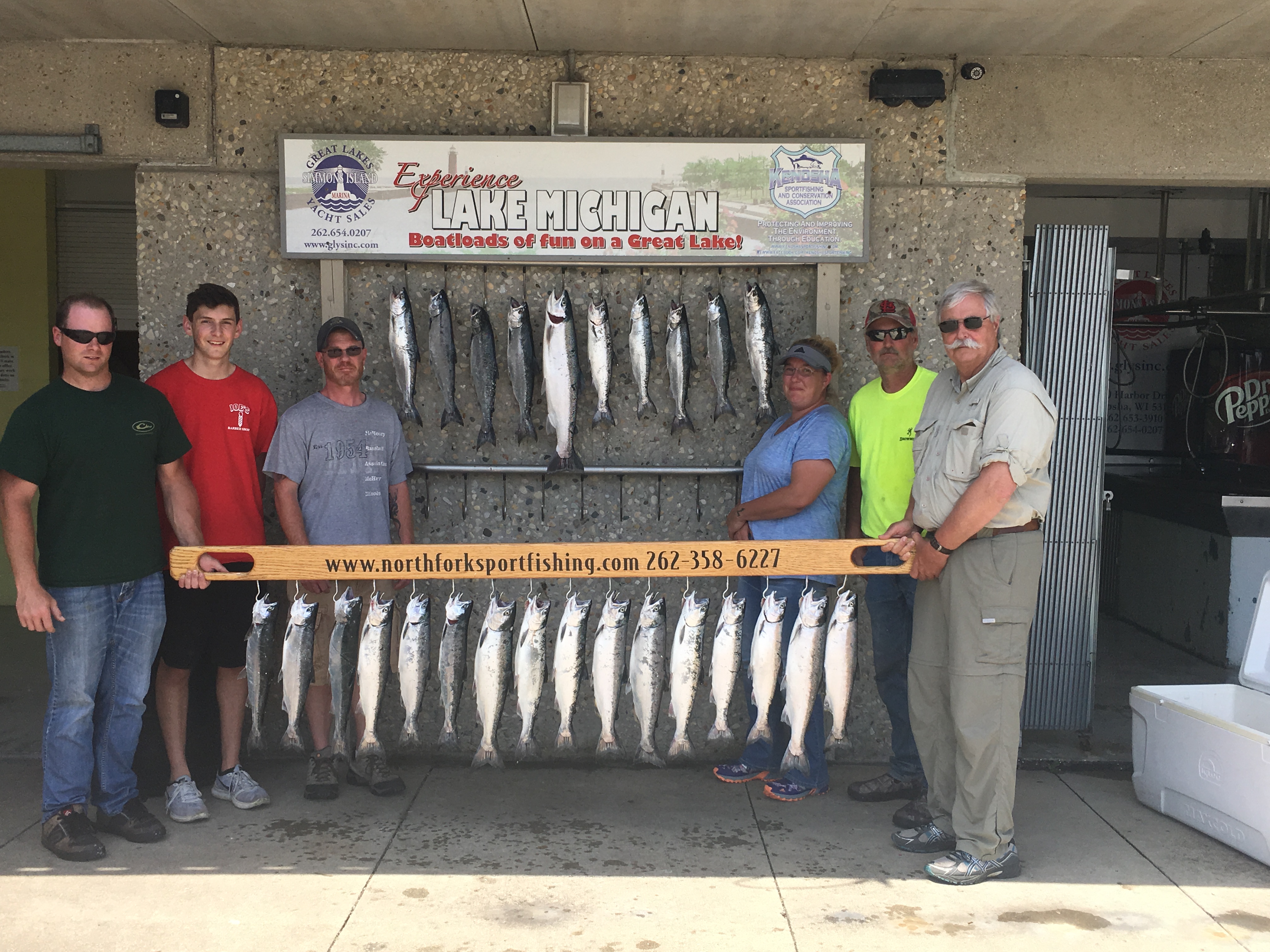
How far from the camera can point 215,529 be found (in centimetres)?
452

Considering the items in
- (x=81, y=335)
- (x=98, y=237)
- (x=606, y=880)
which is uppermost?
(x=98, y=237)

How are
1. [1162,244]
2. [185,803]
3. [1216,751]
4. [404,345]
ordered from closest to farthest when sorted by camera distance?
[1216,751], [185,803], [404,345], [1162,244]

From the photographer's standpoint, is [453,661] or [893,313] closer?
[453,661]

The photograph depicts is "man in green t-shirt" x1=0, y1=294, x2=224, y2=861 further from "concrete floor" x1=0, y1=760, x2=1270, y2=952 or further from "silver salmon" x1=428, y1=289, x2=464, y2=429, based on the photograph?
"silver salmon" x1=428, y1=289, x2=464, y2=429

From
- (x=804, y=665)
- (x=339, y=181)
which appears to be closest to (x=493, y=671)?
(x=804, y=665)

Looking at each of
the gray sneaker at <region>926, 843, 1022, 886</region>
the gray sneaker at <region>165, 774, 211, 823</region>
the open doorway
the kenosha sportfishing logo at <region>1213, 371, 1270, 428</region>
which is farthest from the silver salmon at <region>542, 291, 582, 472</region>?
the kenosha sportfishing logo at <region>1213, 371, 1270, 428</region>

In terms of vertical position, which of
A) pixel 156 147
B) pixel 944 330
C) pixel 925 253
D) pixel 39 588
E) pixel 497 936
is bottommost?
pixel 497 936

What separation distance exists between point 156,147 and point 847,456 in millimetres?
3734

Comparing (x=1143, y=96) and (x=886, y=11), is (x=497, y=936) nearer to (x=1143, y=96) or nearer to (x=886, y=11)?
(x=886, y=11)

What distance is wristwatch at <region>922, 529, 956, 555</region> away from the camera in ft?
12.8

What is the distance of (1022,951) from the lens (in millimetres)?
3406

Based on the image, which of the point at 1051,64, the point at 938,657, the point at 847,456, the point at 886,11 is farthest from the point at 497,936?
the point at 1051,64

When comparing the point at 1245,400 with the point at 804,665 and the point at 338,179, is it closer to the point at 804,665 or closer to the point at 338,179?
the point at 804,665

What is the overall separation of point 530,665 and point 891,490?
5.79 ft
